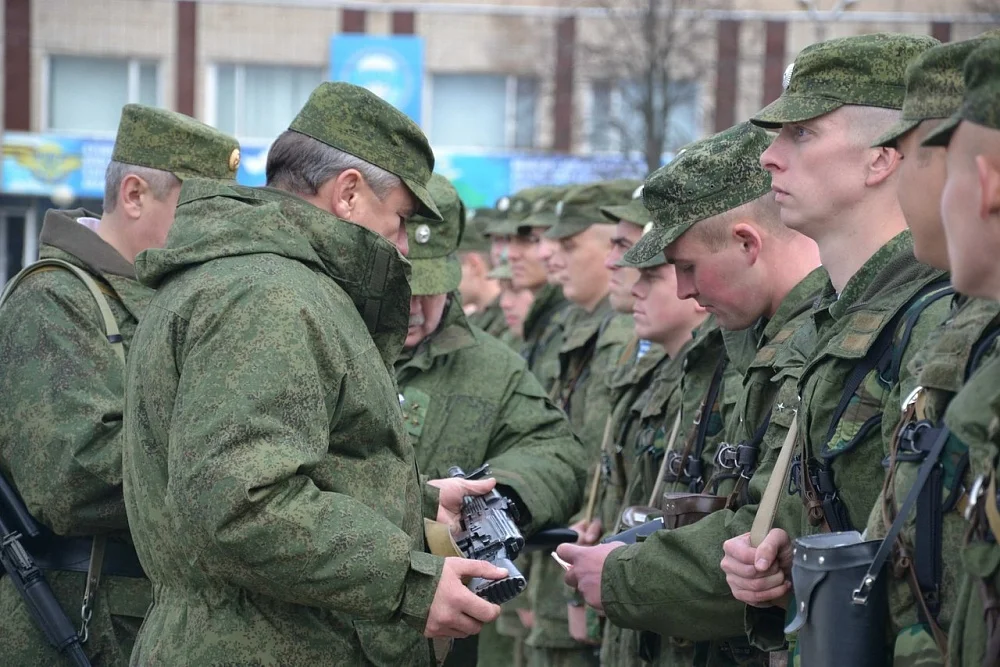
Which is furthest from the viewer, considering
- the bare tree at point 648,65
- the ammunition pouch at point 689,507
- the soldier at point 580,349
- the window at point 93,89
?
the window at point 93,89

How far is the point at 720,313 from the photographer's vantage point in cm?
435

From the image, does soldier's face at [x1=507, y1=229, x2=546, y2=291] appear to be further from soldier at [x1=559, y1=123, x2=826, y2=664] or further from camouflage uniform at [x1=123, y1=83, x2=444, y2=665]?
camouflage uniform at [x1=123, y1=83, x2=444, y2=665]

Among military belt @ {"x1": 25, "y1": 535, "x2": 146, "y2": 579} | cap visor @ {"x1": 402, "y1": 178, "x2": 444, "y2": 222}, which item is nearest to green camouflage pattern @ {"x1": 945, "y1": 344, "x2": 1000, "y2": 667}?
cap visor @ {"x1": 402, "y1": 178, "x2": 444, "y2": 222}

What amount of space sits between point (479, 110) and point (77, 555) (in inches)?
1018

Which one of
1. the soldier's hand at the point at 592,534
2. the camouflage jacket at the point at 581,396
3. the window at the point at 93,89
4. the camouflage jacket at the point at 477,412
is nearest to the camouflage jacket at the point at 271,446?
the camouflage jacket at the point at 477,412

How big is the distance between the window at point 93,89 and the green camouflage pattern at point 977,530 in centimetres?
2818

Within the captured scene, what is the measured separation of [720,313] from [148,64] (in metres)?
27.1

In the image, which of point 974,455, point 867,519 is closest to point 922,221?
point 974,455

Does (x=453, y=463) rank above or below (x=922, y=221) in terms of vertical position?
below

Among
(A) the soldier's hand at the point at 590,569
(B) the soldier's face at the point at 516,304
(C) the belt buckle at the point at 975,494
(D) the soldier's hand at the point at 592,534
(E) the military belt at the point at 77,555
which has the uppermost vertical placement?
(C) the belt buckle at the point at 975,494

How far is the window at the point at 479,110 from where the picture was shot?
2959cm

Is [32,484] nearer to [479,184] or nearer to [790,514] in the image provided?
[790,514]

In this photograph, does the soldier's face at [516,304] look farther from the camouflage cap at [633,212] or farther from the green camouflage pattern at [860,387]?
the green camouflage pattern at [860,387]

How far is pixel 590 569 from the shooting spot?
169 inches
